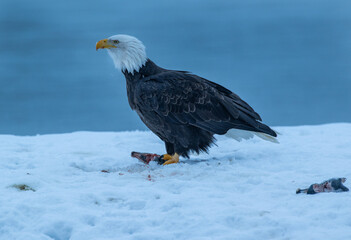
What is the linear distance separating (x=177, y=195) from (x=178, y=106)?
5.66 ft

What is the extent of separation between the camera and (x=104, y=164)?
6469 millimetres

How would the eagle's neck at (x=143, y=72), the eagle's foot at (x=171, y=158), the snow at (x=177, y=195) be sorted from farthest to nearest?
the eagle's neck at (x=143, y=72), the eagle's foot at (x=171, y=158), the snow at (x=177, y=195)

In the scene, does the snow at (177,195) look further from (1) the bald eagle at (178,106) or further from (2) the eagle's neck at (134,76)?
(2) the eagle's neck at (134,76)

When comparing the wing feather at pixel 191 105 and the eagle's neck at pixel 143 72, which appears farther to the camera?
the eagle's neck at pixel 143 72

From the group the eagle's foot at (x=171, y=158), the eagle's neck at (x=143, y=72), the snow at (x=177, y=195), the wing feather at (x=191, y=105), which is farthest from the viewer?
the eagle's neck at (x=143, y=72)

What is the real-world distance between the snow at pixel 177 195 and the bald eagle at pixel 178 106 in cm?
31

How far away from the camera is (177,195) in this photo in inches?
181

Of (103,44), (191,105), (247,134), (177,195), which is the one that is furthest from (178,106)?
(177,195)

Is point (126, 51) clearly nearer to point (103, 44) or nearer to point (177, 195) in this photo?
point (103, 44)

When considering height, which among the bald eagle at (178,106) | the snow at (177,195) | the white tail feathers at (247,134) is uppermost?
the bald eagle at (178,106)

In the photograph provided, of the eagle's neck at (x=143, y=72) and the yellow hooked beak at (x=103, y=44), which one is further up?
the yellow hooked beak at (x=103, y=44)

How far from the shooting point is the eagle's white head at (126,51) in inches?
250

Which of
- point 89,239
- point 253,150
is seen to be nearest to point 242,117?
point 253,150

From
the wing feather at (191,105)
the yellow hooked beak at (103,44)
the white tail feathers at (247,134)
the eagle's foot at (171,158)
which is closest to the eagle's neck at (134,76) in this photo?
the wing feather at (191,105)
